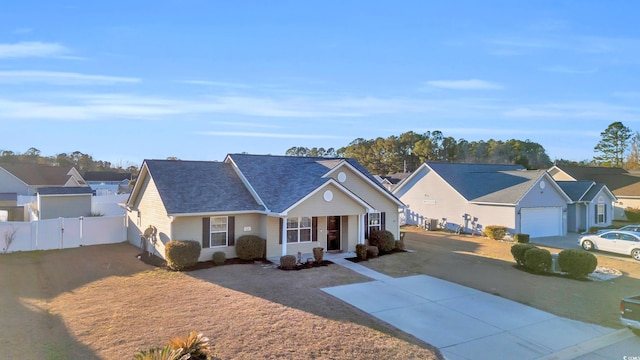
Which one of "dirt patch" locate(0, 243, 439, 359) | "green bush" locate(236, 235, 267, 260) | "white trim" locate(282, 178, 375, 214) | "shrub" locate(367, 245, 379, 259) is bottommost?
"dirt patch" locate(0, 243, 439, 359)

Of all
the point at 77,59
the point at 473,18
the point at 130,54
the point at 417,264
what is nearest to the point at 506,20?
the point at 473,18

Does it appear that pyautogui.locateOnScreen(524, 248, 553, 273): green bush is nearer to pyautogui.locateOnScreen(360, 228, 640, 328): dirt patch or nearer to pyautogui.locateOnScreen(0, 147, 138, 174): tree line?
pyautogui.locateOnScreen(360, 228, 640, 328): dirt patch

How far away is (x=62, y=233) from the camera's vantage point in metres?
21.3

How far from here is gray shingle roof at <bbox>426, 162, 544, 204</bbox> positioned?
29.8 m

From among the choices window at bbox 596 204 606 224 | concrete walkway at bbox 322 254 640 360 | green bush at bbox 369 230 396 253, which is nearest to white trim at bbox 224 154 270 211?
green bush at bbox 369 230 396 253

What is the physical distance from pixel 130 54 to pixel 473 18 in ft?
47.0

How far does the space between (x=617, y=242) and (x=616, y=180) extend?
25.6 meters

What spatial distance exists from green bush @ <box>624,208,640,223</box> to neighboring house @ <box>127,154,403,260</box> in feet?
96.2

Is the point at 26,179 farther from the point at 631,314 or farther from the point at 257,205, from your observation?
the point at 631,314

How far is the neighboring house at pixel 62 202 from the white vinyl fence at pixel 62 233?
6.13 m

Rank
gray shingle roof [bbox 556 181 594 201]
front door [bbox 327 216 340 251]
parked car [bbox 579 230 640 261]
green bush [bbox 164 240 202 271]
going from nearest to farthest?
green bush [bbox 164 240 202 271] < front door [bbox 327 216 340 251] < parked car [bbox 579 230 640 261] < gray shingle roof [bbox 556 181 594 201]

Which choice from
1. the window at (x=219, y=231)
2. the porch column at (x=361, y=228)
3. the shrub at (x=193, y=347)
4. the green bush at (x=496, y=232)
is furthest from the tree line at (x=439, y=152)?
the shrub at (x=193, y=347)

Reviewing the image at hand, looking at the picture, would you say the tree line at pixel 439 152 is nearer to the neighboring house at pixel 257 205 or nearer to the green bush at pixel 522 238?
the green bush at pixel 522 238

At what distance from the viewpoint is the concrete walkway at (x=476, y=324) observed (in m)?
9.60
